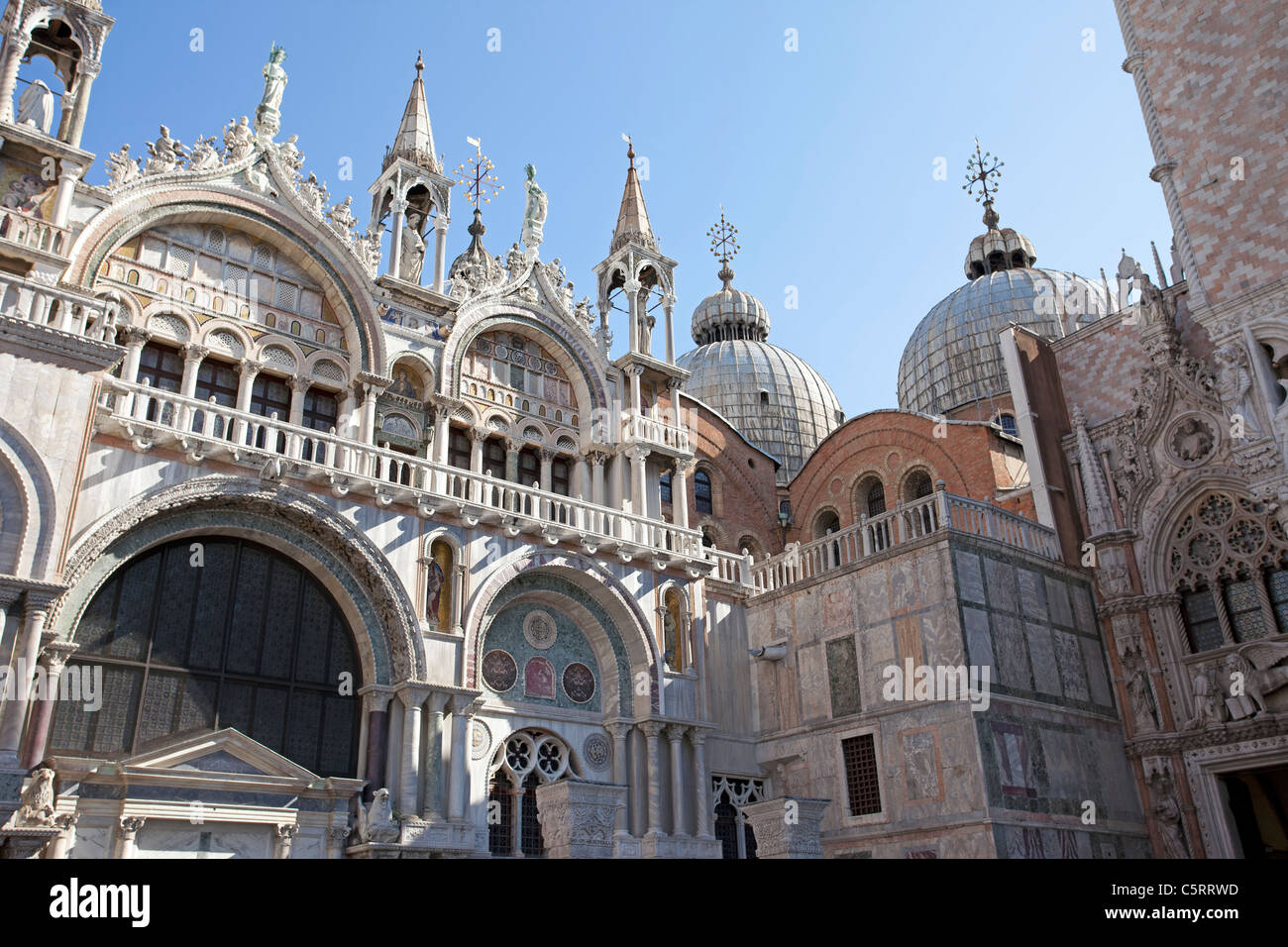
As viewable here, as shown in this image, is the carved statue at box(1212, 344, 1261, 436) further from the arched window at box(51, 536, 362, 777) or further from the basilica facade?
the arched window at box(51, 536, 362, 777)

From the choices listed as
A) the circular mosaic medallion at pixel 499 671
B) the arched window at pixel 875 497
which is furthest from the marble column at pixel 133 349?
the arched window at pixel 875 497

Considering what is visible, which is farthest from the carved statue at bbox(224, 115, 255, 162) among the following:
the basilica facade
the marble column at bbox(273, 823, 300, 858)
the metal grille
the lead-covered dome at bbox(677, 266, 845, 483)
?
the lead-covered dome at bbox(677, 266, 845, 483)

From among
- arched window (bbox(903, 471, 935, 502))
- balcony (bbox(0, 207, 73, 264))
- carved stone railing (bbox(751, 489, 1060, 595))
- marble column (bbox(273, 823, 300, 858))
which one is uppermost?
arched window (bbox(903, 471, 935, 502))

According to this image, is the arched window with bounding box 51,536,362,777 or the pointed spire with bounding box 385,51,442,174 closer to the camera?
the arched window with bounding box 51,536,362,777

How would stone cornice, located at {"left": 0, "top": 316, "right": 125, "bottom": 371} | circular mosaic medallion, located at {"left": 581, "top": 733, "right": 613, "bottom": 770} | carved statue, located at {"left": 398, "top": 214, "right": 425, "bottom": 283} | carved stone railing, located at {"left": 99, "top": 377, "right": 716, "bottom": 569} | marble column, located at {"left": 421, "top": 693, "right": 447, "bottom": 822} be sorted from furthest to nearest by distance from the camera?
carved statue, located at {"left": 398, "top": 214, "right": 425, "bottom": 283}
circular mosaic medallion, located at {"left": 581, "top": 733, "right": 613, "bottom": 770}
marble column, located at {"left": 421, "top": 693, "right": 447, "bottom": 822}
carved stone railing, located at {"left": 99, "top": 377, "right": 716, "bottom": 569}
stone cornice, located at {"left": 0, "top": 316, "right": 125, "bottom": 371}

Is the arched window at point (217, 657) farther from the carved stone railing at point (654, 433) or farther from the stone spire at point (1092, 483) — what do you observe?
the stone spire at point (1092, 483)

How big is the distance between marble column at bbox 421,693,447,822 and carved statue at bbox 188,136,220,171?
9022mm

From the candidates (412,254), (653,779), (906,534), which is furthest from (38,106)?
(906,534)

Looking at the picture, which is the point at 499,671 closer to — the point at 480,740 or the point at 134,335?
the point at 480,740

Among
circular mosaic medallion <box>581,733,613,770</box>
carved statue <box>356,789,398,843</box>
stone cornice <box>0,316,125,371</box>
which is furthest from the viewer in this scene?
circular mosaic medallion <box>581,733,613,770</box>

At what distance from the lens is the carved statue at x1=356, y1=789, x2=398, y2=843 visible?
546 inches

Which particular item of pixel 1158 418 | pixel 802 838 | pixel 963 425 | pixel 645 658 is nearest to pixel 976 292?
pixel 963 425

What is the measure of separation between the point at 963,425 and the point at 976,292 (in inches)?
622
